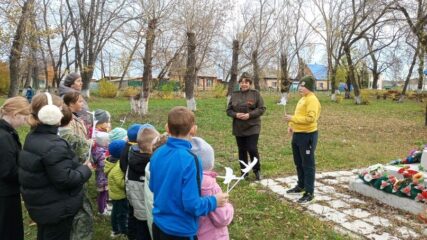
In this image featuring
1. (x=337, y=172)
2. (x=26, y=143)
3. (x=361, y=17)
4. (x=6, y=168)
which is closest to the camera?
(x=26, y=143)

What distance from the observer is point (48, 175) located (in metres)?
2.86

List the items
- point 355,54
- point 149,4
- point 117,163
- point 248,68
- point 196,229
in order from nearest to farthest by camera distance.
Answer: point 196,229
point 117,163
point 149,4
point 248,68
point 355,54

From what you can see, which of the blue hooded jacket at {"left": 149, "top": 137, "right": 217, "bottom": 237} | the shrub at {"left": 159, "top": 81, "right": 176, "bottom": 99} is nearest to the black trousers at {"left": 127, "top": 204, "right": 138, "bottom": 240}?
the blue hooded jacket at {"left": 149, "top": 137, "right": 217, "bottom": 237}

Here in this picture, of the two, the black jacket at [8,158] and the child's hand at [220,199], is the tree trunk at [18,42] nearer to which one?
the black jacket at [8,158]

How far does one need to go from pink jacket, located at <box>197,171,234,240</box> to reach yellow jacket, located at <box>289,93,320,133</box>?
274 centimetres

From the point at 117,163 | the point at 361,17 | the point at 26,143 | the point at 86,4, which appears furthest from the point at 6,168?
the point at 361,17

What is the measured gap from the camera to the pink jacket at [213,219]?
265 cm

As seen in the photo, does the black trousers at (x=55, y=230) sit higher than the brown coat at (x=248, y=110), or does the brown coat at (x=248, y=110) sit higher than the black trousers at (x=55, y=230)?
the brown coat at (x=248, y=110)

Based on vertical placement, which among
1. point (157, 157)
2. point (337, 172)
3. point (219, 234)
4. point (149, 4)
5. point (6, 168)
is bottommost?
point (337, 172)

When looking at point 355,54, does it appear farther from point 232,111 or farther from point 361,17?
point 232,111

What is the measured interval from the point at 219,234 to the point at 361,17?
24.1 m

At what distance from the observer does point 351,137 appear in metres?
12.1

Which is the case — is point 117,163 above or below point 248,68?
below

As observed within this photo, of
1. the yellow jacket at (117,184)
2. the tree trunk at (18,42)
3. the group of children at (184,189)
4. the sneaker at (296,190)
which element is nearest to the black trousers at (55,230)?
the group of children at (184,189)
